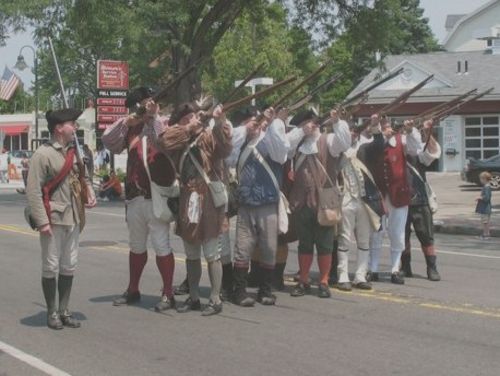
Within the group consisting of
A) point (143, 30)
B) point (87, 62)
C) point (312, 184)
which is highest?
point (87, 62)

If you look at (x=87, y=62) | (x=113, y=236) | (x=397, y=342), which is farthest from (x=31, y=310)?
(x=87, y=62)

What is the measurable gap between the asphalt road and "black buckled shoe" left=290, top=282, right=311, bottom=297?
0.11 metres

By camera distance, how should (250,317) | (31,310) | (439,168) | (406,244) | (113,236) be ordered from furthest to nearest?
(439,168) < (113,236) < (406,244) < (31,310) < (250,317)

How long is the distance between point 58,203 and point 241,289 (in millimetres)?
1997

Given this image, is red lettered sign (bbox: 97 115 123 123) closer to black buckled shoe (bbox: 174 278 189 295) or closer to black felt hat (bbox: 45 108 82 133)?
black buckled shoe (bbox: 174 278 189 295)

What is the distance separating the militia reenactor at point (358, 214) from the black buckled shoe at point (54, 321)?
3.00 metres

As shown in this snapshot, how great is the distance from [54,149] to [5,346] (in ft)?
5.37

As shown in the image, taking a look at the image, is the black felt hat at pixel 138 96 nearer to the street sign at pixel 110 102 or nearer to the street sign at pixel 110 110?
the street sign at pixel 110 102

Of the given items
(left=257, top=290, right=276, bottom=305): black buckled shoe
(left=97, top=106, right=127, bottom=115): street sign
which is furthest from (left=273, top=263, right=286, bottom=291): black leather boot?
(left=97, top=106, right=127, bottom=115): street sign

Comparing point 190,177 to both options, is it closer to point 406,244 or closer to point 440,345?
point 440,345

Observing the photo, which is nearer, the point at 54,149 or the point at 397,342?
the point at 397,342

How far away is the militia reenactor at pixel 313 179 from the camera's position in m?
7.64

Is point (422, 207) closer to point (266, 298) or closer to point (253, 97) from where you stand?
point (266, 298)

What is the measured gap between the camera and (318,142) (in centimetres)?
790
